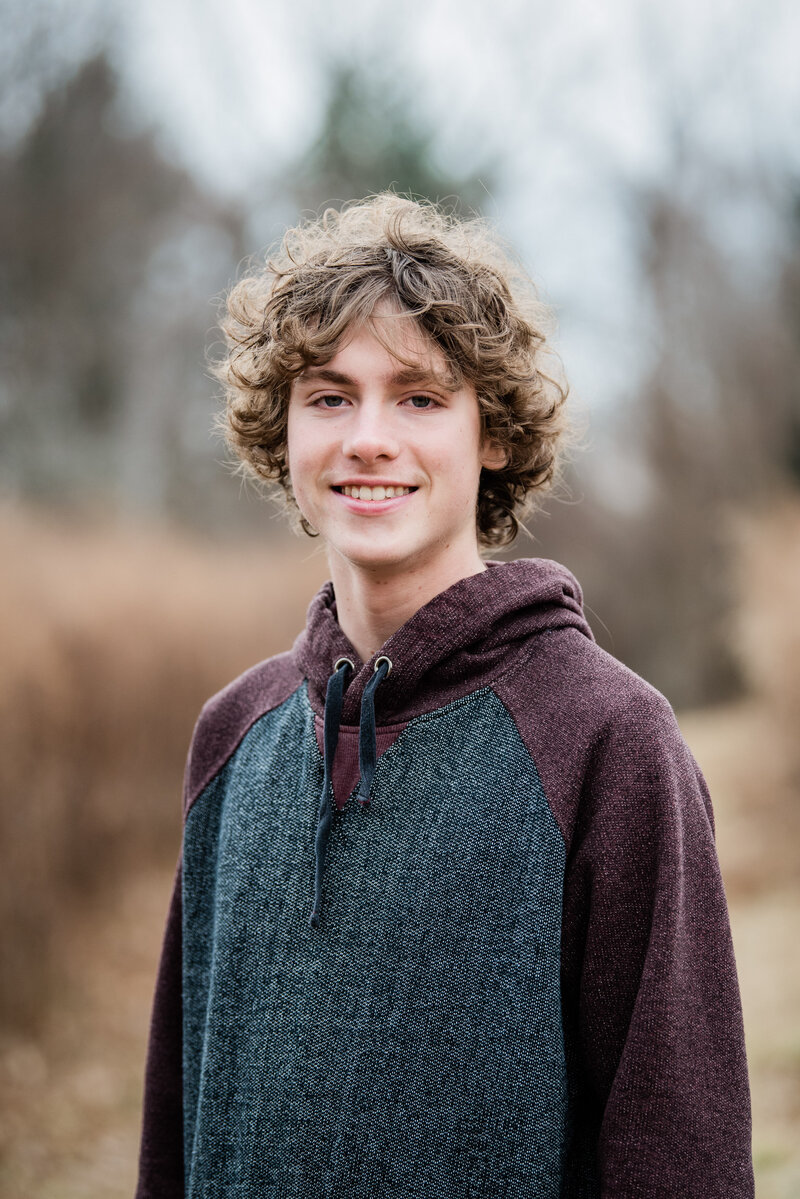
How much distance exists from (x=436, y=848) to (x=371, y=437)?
0.60m

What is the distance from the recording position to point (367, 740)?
1537mm

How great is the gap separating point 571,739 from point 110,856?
15.4 feet

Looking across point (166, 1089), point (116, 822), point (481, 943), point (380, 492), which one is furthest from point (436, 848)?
point (116, 822)

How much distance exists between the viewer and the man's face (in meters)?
1.55

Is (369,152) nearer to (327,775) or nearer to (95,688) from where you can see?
(95,688)

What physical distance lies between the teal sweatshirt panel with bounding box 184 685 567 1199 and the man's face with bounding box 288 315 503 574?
0.27 metres

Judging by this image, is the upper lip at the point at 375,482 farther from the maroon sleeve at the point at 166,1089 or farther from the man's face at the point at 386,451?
the maroon sleeve at the point at 166,1089

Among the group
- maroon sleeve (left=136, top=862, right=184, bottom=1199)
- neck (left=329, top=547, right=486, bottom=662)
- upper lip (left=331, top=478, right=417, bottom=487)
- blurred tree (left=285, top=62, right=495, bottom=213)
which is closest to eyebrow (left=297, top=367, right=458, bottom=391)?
upper lip (left=331, top=478, right=417, bottom=487)

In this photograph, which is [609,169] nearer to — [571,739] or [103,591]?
[103,591]

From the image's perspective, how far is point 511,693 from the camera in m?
1.53

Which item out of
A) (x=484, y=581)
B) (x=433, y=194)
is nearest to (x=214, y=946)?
(x=484, y=581)

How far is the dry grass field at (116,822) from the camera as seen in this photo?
4.37 m

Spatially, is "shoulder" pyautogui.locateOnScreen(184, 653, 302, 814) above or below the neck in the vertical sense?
below

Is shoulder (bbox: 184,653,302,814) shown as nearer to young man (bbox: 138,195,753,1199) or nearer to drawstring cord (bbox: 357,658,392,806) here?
young man (bbox: 138,195,753,1199)
